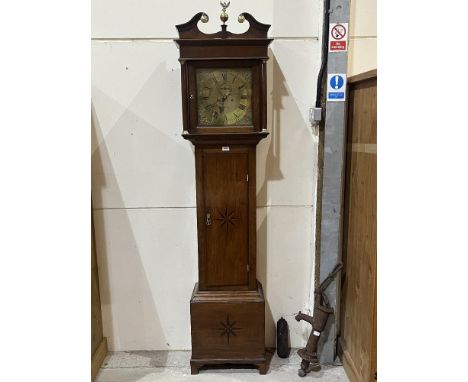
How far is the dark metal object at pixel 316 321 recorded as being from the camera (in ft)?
7.45

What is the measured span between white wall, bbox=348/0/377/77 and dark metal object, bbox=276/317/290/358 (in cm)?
159

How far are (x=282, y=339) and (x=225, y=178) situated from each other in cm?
109

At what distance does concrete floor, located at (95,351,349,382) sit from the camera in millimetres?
2258

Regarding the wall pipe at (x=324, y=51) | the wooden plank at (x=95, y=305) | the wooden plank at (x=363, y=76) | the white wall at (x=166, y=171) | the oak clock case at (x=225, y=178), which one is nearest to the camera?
the wooden plank at (x=363, y=76)

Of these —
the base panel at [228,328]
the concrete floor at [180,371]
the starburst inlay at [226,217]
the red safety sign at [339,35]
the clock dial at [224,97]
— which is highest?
the red safety sign at [339,35]

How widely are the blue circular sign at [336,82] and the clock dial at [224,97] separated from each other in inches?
19.0

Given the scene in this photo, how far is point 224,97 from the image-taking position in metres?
2.06

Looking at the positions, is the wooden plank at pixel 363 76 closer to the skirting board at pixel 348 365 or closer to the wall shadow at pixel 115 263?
the wall shadow at pixel 115 263

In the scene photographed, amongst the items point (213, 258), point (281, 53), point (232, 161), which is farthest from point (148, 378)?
point (281, 53)

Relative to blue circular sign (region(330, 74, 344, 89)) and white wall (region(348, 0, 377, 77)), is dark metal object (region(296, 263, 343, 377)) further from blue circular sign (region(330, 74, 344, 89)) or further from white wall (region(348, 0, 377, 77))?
white wall (region(348, 0, 377, 77))

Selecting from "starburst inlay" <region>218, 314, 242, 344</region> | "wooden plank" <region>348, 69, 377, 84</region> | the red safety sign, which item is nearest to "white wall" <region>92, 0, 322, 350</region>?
the red safety sign

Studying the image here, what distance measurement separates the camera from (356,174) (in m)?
2.17

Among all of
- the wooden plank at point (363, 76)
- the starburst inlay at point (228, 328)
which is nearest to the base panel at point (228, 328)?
the starburst inlay at point (228, 328)

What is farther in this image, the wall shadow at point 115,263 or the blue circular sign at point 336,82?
the wall shadow at point 115,263
